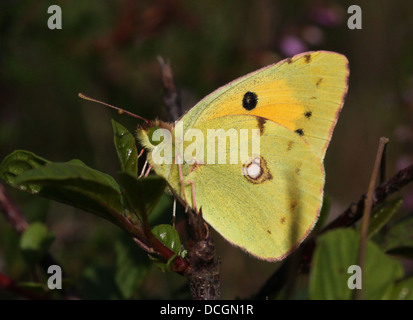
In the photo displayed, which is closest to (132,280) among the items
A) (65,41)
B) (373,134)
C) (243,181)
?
(243,181)

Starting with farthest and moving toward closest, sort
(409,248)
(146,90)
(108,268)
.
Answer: (146,90) < (108,268) < (409,248)

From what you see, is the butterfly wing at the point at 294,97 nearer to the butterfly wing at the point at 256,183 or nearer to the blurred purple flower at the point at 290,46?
the butterfly wing at the point at 256,183

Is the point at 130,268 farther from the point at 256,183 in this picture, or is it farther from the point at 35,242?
the point at 256,183

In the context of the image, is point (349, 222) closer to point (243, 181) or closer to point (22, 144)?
point (243, 181)

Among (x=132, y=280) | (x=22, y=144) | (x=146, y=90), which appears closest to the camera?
(x=132, y=280)

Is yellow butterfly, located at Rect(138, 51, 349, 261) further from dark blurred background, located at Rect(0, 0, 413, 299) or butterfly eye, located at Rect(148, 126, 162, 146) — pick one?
dark blurred background, located at Rect(0, 0, 413, 299)

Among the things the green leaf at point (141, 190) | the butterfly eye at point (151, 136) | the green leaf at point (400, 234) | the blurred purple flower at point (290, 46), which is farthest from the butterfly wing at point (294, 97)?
the blurred purple flower at point (290, 46)

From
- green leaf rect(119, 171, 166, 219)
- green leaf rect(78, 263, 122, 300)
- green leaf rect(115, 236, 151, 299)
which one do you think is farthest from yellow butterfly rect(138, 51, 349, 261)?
green leaf rect(119, 171, 166, 219)
